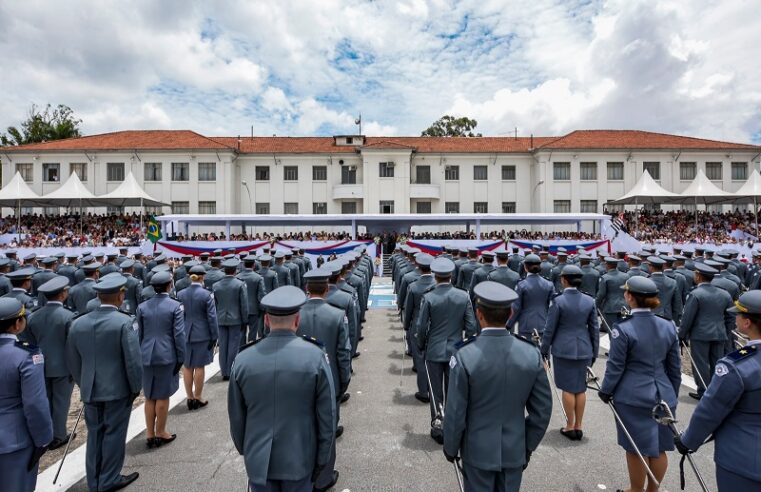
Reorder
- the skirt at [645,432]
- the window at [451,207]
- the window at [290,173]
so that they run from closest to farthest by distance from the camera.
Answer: the skirt at [645,432] → the window at [451,207] → the window at [290,173]

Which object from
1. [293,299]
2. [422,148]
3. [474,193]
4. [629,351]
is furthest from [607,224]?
[293,299]

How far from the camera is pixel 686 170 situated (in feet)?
118

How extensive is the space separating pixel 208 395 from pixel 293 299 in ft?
15.2

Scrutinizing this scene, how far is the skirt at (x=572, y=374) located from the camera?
A: 502cm

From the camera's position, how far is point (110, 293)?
404 centimetres

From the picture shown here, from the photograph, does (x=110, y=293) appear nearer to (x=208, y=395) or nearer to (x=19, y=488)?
(x=19, y=488)

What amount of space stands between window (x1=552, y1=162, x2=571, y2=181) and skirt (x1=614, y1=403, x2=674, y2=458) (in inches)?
1378

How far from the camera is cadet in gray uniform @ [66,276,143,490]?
12.8ft

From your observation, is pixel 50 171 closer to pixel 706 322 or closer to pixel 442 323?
pixel 442 323

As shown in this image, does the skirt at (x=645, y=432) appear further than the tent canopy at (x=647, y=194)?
No

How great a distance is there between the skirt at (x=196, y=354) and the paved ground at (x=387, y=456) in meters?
0.63

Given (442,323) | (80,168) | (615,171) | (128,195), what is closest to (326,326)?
→ (442,323)

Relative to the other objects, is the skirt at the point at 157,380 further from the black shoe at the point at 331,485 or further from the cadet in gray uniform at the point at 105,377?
the black shoe at the point at 331,485

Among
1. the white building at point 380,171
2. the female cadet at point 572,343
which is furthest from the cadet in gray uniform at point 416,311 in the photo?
the white building at point 380,171
